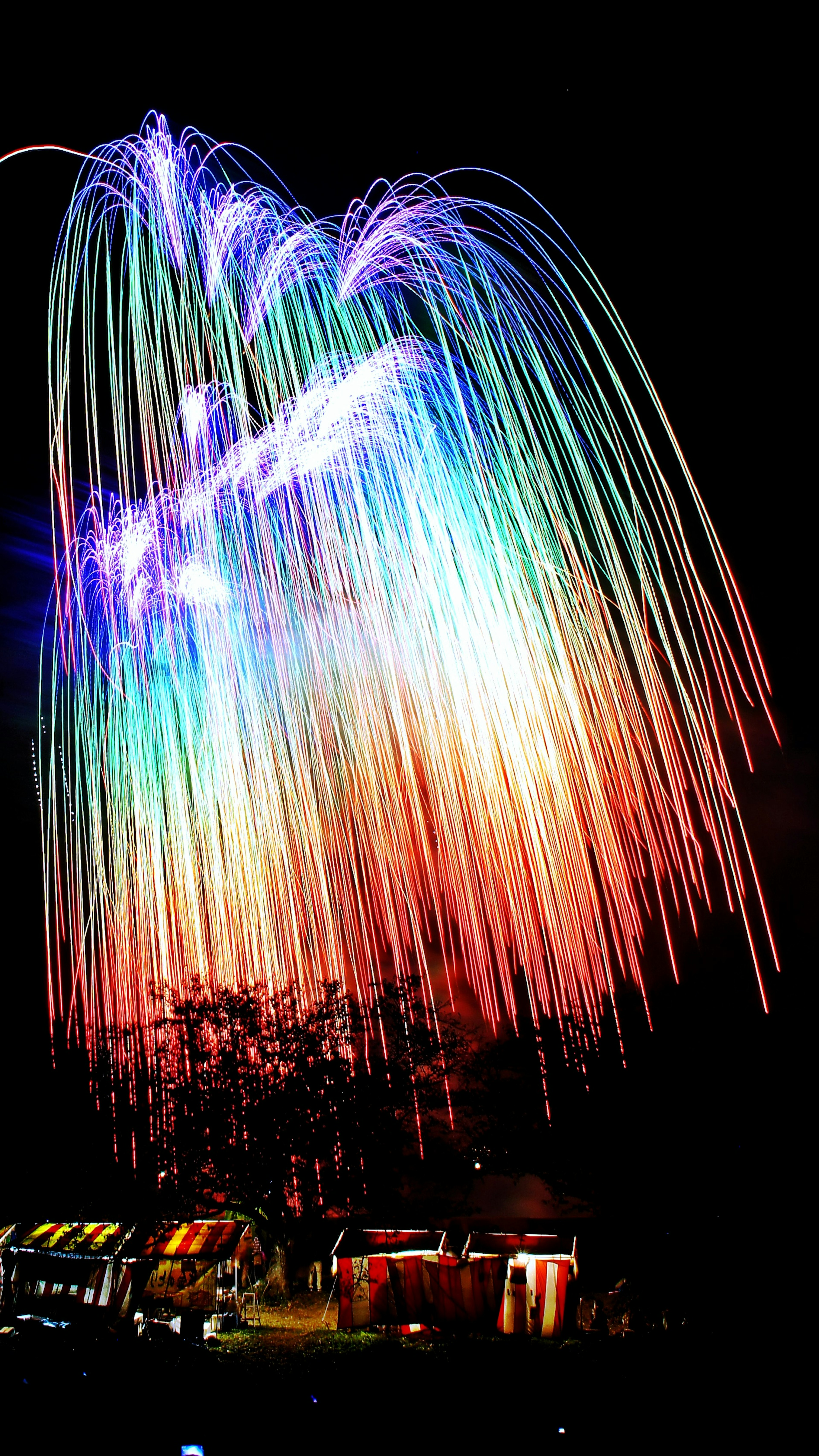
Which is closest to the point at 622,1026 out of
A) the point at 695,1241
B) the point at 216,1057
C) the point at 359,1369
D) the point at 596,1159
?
the point at 596,1159

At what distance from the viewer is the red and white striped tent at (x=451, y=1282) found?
72.9ft

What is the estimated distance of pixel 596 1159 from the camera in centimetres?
2409

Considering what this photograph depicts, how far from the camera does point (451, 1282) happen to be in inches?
912

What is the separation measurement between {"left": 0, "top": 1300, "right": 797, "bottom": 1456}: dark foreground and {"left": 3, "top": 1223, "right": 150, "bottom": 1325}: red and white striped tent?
11062 mm

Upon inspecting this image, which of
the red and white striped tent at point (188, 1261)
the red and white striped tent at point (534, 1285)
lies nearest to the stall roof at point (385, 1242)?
the red and white striped tent at point (534, 1285)

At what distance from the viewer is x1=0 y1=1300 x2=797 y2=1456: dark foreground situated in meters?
9.69

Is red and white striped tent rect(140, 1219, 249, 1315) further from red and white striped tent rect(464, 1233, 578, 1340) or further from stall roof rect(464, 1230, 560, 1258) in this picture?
red and white striped tent rect(464, 1233, 578, 1340)

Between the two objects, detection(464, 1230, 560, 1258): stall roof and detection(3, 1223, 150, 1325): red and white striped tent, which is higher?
detection(3, 1223, 150, 1325): red and white striped tent

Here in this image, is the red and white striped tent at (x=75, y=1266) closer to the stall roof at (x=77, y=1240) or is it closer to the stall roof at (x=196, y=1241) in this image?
the stall roof at (x=77, y=1240)

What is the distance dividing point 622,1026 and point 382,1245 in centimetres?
884

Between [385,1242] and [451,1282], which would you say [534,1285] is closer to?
[451,1282]

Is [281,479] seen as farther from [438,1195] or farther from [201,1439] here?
[438,1195]

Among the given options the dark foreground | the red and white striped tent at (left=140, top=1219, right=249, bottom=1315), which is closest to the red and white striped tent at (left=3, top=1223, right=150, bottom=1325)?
the red and white striped tent at (left=140, top=1219, right=249, bottom=1315)

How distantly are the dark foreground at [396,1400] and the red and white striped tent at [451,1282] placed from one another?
25.1 ft
